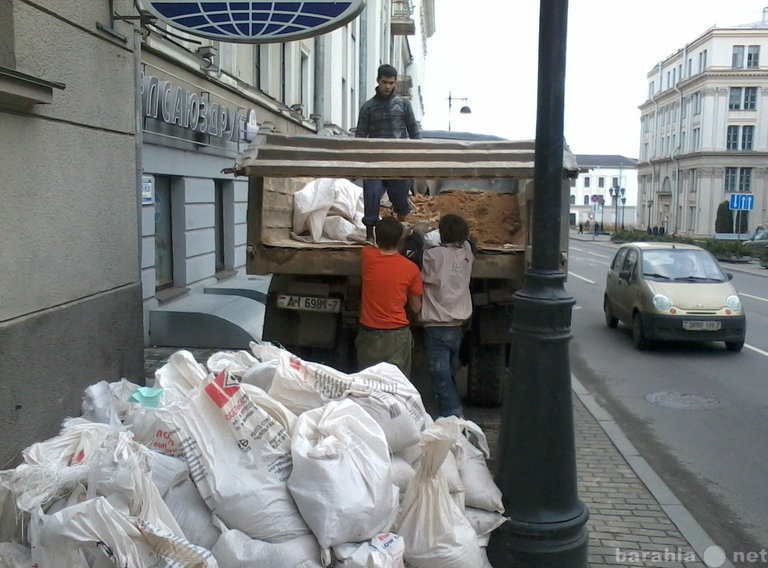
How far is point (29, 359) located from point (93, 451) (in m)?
1.38

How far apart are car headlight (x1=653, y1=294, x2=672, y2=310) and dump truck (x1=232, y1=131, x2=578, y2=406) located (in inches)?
204

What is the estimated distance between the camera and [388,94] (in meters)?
7.93

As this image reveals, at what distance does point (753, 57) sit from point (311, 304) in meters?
78.5

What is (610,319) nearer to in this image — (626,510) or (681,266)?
(681,266)

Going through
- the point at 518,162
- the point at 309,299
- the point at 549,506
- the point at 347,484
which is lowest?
the point at 549,506

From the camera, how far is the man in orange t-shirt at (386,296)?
5730mm

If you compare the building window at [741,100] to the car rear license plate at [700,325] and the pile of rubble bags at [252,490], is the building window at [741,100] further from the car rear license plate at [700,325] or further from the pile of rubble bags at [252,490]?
the pile of rubble bags at [252,490]

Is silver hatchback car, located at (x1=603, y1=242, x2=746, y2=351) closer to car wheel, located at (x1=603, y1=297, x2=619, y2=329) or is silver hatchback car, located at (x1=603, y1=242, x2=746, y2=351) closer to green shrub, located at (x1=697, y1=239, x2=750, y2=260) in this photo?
car wheel, located at (x1=603, y1=297, x2=619, y2=329)

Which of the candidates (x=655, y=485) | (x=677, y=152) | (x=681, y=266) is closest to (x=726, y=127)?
(x=677, y=152)

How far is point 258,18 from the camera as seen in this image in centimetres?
601

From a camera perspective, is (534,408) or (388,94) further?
(388,94)

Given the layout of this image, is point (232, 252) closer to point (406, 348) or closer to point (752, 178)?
point (406, 348)

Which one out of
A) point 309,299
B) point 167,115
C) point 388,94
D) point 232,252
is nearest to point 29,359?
point 309,299

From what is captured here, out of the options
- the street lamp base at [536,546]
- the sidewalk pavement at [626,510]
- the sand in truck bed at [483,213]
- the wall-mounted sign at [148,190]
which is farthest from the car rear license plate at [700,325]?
the street lamp base at [536,546]
